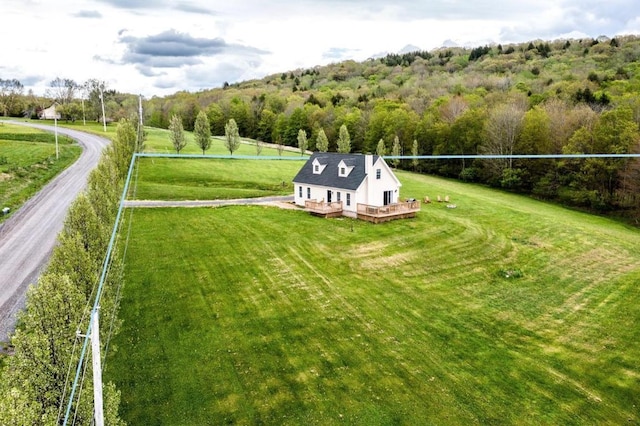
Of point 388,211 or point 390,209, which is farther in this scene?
point 390,209

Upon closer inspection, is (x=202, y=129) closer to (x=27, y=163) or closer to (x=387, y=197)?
(x=27, y=163)

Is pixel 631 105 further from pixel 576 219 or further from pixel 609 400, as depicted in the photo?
pixel 609 400

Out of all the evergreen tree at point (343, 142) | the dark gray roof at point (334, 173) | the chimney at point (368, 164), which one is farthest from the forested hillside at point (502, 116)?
the dark gray roof at point (334, 173)

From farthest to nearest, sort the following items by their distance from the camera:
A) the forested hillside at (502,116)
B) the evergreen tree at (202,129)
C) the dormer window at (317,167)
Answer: the evergreen tree at (202,129) → the forested hillside at (502,116) → the dormer window at (317,167)

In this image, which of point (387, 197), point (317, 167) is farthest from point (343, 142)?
point (387, 197)

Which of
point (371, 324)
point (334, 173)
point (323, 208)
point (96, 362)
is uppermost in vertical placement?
point (334, 173)

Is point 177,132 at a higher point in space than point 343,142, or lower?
higher

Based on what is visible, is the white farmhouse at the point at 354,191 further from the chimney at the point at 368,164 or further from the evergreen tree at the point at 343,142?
the evergreen tree at the point at 343,142
